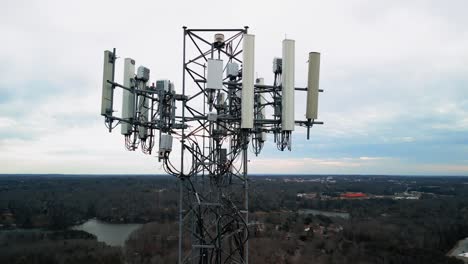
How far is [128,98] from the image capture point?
769cm

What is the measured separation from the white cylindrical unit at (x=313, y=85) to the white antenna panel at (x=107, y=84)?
3.74m

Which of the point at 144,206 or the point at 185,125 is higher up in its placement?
the point at 185,125

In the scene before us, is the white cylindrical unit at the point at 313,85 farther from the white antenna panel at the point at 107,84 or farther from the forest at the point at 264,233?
the forest at the point at 264,233

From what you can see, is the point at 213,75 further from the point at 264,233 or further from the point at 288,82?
the point at 264,233

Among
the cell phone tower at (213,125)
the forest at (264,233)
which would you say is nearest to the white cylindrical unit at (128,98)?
the cell phone tower at (213,125)

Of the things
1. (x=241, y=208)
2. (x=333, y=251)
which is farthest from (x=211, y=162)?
(x=333, y=251)

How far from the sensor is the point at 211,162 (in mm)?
7863

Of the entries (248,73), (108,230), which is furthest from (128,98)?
(108,230)

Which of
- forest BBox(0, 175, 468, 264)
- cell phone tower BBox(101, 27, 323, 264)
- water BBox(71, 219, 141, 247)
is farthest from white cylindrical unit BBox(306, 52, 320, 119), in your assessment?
water BBox(71, 219, 141, 247)

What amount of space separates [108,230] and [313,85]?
60401 millimetres

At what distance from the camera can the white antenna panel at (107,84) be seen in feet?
23.5

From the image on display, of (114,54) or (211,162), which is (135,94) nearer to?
(114,54)

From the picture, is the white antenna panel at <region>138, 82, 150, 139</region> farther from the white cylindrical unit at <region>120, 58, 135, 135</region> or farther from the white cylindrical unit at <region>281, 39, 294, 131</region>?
the white cylindrical unit at <region>281, 39, 294, 131</region>

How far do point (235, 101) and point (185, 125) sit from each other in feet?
3.77
